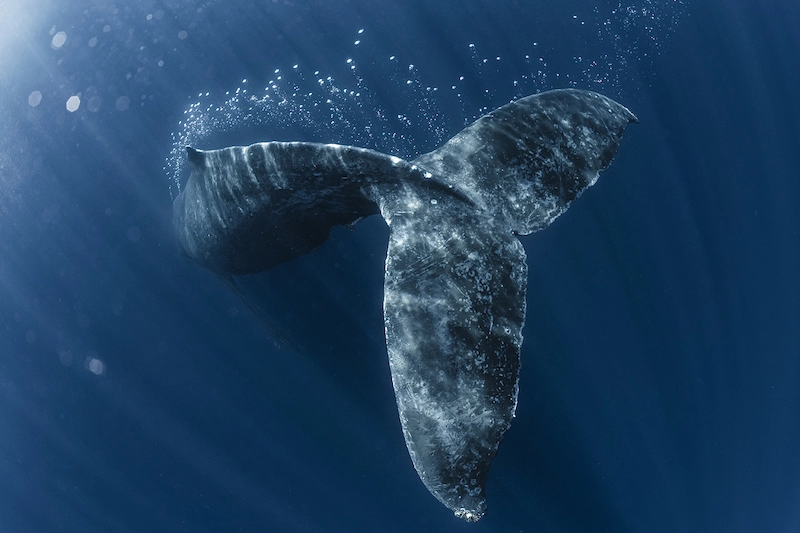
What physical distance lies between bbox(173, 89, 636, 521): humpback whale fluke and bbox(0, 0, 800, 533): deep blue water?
6096mm

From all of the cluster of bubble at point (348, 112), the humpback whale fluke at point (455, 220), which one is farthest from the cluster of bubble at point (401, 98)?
the humpback whale fluke at point (455, 220)

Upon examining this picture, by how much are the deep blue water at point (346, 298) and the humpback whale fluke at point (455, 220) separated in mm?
6096

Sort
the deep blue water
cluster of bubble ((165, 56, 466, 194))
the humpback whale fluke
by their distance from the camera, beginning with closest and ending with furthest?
1. the humpback whale fluke
2. cluster of bubble ((165, 56, 466, 194))
3. the deep blue water

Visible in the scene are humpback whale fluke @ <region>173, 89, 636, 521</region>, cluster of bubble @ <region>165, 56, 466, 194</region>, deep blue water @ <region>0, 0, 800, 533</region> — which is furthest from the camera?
deep blue water @ <region>0, 0, 800, 533</region>

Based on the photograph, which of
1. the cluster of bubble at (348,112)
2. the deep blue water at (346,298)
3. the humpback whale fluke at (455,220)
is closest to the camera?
the humpback whale fluke at (455,220)

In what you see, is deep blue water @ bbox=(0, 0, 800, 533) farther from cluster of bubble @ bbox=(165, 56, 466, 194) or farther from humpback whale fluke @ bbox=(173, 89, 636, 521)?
humpback whale fluke @ bbox=(173, 89, 636, 521)

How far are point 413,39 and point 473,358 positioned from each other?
36.9ft

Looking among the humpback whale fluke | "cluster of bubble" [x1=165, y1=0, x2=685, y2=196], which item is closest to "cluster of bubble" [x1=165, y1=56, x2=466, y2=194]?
"cluster of bubble" [x1=165, y1=0, x2=685, y2=196]

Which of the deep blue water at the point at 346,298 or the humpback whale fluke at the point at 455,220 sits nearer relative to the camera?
the humpback whale fluke at the point at 455,220

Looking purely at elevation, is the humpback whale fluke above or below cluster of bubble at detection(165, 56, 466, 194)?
below

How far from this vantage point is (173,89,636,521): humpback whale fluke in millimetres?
3951

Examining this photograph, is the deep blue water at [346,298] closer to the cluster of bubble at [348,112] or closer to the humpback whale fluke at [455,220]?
the cluster of bubble at [348,112]

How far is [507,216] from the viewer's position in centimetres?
513

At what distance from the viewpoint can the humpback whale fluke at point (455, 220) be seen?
13.0 ft
